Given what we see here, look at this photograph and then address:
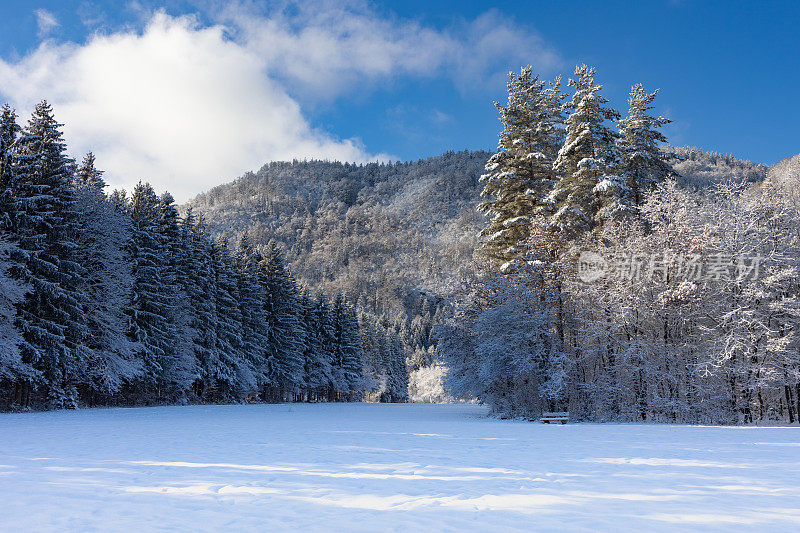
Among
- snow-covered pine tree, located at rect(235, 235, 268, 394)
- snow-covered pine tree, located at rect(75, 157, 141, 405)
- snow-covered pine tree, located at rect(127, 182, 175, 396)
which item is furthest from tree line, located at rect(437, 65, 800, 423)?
snow-covered pine tree, located at rect(235, 235, 268, 394)

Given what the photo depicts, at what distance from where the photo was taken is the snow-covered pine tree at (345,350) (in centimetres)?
6506

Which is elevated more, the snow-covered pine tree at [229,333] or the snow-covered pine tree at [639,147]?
the snow-covered pine tree at [639,147]

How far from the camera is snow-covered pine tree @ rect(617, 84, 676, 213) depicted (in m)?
29.0

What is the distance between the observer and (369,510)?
6.56 m

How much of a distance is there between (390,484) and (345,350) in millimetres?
59292

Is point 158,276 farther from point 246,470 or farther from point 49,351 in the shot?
point 246,470

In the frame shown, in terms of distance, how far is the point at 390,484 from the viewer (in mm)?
8242

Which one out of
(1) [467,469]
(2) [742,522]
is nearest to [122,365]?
(1) [467,469]

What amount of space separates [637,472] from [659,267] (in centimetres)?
1736

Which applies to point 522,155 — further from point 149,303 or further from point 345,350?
point 345,350

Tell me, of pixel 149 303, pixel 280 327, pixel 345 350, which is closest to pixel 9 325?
pixel 149 303

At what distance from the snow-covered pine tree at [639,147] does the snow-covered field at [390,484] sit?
1818 centimetres

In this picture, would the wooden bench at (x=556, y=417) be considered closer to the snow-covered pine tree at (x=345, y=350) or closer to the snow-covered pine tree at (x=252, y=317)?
the snow-covered pine tree at (x=252, y=317)

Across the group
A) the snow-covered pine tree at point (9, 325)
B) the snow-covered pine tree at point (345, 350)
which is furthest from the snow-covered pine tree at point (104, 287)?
the snow-covered pine tree at point (345, 350)
